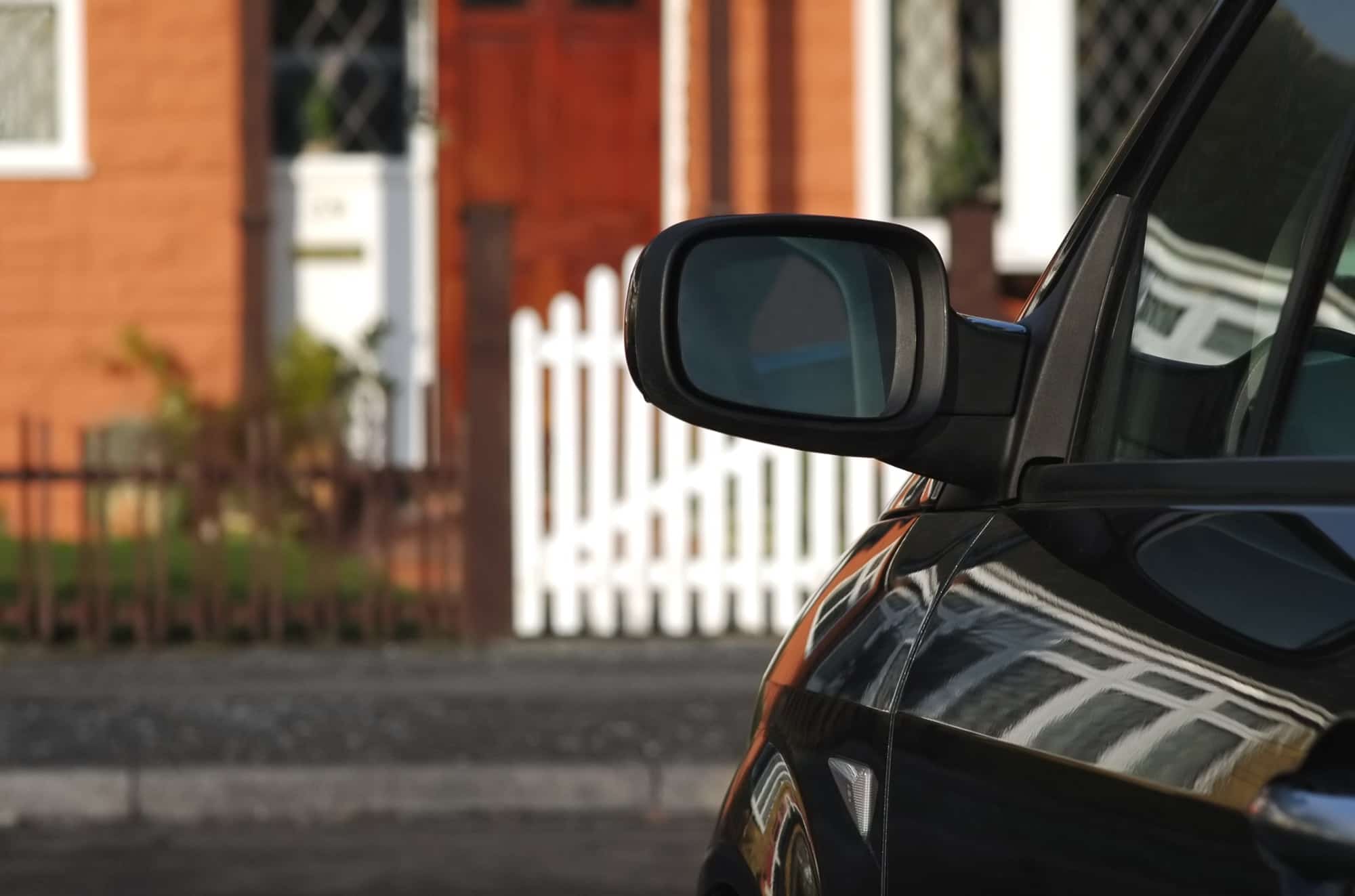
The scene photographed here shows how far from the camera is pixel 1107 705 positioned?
4.48ft

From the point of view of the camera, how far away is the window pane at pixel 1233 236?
1493 mm

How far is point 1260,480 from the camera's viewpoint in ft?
4.48

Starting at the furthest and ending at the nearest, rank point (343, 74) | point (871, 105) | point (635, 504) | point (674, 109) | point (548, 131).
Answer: point (343, 74) → point (548, 131) → point (674, 109) → point (871, 105) → point (635, 504)

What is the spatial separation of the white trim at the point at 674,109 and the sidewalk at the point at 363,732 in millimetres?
3732

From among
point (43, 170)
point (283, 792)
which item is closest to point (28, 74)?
point (43, 170)

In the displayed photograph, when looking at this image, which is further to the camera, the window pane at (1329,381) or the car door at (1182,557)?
the window pane at (1329,381)

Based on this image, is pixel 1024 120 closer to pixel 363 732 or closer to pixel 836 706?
pixel 363 732

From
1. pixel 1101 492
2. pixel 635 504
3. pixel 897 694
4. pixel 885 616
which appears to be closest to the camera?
pixel 1101 492

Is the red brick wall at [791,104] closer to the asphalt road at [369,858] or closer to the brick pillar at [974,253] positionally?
the brick pillar at [974,253]

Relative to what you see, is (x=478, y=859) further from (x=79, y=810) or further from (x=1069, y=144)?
(x=1069, y=144)

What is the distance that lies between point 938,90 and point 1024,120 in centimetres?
52

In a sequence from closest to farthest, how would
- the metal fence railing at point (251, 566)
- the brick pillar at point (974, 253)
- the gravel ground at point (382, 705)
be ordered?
the gravel ground at point (382, 705), the metal fence railing at point (251, 566), the brick pillar at point (974, 253)

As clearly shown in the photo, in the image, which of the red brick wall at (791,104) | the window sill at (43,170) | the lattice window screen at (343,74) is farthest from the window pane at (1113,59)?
the window sill at (43,170)

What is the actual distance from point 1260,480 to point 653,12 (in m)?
10.8
